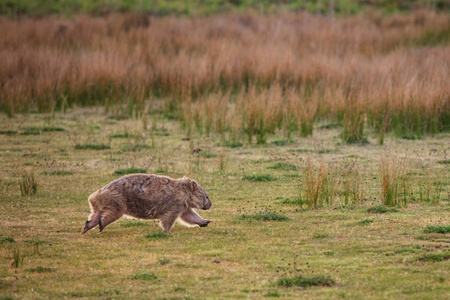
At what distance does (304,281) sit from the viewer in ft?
18.3

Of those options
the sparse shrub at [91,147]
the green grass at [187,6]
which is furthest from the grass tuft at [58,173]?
the green grass at [187,6]

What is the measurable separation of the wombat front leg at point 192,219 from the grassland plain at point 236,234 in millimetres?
136

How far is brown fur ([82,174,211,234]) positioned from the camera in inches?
276

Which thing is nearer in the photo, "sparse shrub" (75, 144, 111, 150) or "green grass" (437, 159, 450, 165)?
"green grass" (437, 159, 450, 165)

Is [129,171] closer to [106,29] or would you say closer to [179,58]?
[179,58]

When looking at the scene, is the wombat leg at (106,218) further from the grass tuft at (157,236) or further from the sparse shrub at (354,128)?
the sparse shrub at (354,128)

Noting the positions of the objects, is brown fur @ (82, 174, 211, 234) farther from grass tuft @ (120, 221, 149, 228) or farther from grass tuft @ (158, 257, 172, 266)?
grass tuft @ (158, 257, 172, 266)

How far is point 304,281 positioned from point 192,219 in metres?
2.20

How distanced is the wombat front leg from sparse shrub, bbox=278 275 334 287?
195cm

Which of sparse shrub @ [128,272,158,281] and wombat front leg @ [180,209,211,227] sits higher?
sparse shrub @ [128,272,158,281]

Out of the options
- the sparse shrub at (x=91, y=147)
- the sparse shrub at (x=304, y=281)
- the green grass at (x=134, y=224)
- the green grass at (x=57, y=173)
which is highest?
the sparse shrub at (x=304, y=281)

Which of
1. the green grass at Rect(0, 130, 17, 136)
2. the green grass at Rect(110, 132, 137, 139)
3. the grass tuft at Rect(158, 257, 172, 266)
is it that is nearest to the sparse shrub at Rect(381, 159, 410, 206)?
the grass tuft at Rect(158, 257, 172, 266)

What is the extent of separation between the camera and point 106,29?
74.2 feet

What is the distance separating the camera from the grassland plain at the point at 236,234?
5574 mm
